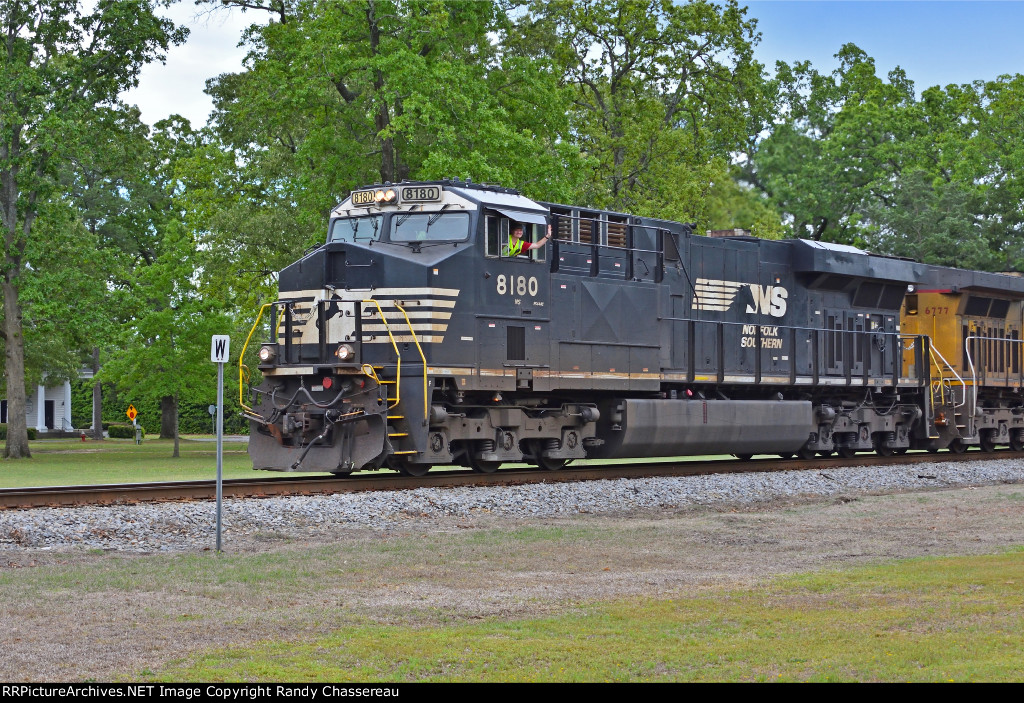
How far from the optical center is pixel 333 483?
16.9 m

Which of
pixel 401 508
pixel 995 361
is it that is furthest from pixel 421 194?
pixel 995 361

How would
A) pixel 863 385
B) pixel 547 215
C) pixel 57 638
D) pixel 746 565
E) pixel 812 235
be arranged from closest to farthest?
pixel 57 638 < pixel 746 565 < pixel 547 215 < pixel 863 385 < pixel 812 235

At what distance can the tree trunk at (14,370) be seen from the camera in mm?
33719

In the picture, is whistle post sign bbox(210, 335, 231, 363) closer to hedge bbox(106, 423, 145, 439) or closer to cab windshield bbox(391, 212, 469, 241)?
cab windshield bbox(391, 212, 469, 241)

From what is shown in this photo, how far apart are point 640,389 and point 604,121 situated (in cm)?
2325

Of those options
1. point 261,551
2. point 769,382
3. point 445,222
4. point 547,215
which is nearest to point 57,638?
point 261,551

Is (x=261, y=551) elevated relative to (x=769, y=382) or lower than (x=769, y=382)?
lower

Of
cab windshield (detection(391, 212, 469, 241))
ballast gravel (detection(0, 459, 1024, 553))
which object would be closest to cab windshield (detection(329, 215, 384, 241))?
cab windshield (detection(391, 212, 469, 241))

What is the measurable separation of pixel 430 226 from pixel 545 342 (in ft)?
8.54

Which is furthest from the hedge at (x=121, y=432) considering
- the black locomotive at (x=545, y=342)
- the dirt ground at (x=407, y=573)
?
the dirt ground at (x=407, y=573)

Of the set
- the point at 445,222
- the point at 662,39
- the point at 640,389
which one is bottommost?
the point at 640,389

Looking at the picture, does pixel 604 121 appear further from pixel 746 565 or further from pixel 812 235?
pixel 746 565

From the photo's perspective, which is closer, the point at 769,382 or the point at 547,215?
the point at 547,215

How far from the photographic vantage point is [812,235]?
60.1 meters
